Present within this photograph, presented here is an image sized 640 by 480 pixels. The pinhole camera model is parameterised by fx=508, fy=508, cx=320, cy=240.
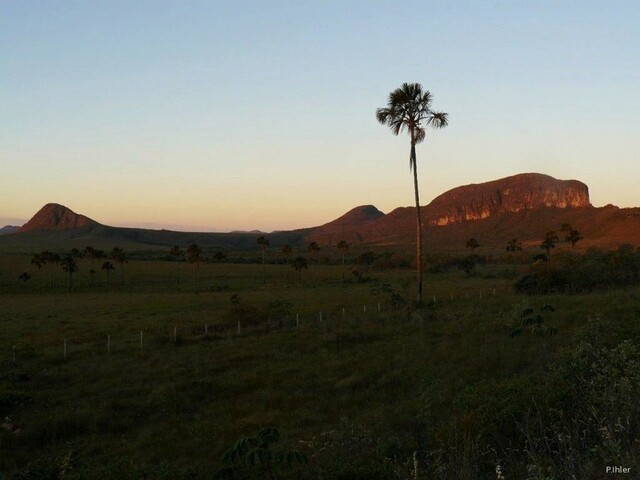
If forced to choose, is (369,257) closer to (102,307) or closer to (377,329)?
(102,307)

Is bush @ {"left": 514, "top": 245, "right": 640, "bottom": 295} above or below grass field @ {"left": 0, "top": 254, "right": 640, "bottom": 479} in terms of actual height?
above

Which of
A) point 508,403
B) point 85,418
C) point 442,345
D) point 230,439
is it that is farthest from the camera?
point 442,345

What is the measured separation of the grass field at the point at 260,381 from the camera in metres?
12.0

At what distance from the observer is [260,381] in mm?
17984

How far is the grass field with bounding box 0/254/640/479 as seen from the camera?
12006mm

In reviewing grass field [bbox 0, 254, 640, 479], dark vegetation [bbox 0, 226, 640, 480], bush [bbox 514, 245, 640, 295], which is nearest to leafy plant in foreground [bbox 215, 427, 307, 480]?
dark vegetation [bbox 0, 226, 640, 480]

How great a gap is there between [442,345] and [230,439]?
9.14 m

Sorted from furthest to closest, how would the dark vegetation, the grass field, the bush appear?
the bush, the grass field, the dark vegetation

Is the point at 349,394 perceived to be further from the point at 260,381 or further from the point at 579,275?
the point at 579,275

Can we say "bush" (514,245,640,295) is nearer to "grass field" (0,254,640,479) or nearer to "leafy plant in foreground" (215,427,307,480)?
"grass field" (0,254,640,479)

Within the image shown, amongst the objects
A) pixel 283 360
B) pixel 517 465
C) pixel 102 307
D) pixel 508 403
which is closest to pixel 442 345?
pixel 283 360

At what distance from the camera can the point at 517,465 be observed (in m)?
6.12

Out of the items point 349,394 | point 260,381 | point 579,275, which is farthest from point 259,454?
point 579,275

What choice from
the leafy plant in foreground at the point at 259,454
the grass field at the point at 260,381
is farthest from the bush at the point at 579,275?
the leafy plant in foreground at the point at 259,454
